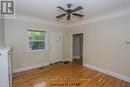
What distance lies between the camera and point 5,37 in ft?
11.5

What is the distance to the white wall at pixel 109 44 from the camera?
3093 millimetres

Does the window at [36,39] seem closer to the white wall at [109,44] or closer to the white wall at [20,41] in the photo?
the white wall at [20,41]

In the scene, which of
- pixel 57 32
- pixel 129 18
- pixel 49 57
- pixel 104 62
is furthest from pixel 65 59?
pixel 129 18

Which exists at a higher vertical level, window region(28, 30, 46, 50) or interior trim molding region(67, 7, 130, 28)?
interior trim molding region(67, 7, 130, 28)

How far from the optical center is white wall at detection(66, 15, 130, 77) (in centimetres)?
309

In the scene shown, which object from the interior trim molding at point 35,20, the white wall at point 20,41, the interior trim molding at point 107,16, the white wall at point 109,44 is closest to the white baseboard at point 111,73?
the white wall at point 109,44

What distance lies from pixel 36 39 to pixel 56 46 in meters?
1.28

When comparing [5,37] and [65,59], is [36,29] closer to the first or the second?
[5,37]

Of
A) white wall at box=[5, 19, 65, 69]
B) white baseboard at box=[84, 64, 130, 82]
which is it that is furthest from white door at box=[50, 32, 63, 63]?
white baseboard at box=[84, 64, 130, 82]

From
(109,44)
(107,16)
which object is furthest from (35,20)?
(109,44)

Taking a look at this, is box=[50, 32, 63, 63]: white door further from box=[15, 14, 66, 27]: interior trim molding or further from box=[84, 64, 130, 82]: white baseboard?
box=[84, 64, 130, 82]: white baseboard

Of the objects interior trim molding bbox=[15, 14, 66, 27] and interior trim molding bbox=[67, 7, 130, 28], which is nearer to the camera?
interior trim molding bbox=[67, 7, 130, 28]

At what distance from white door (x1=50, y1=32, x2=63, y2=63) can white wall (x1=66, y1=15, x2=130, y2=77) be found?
1522 mm

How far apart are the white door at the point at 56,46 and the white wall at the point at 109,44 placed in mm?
1522
